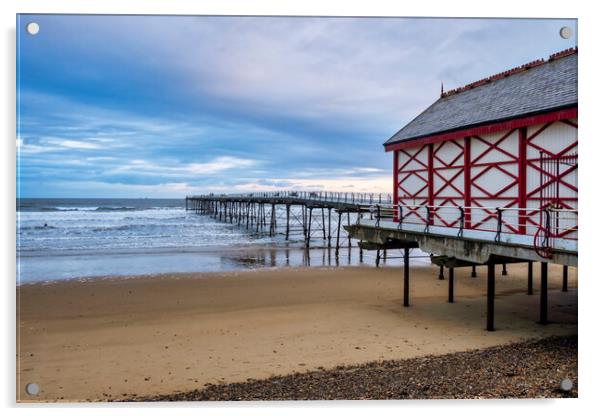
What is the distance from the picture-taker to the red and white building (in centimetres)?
884

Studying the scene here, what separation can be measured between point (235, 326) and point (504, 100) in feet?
29.5

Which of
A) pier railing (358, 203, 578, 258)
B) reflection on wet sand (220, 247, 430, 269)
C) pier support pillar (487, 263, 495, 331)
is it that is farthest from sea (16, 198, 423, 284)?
pier support pillar (487, 263, 495, 331)

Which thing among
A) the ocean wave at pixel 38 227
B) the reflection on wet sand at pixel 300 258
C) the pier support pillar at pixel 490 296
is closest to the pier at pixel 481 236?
the pier support pillar at pixel 490 296

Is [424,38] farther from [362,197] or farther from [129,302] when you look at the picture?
[362,197]

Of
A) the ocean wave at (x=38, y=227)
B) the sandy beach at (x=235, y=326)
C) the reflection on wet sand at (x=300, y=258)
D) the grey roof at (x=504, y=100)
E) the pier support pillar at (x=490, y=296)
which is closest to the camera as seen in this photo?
the sandy beach at (x=235, y=326)

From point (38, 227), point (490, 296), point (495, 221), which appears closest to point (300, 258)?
point (490, 296)

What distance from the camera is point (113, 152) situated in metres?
12.2

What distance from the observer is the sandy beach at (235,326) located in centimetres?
860

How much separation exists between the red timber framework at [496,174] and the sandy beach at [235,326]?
2.90 meters

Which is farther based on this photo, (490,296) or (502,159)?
(490,296)

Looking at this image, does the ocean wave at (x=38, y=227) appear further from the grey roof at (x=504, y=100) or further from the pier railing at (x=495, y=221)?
the grey roof at (x=504, y=100)

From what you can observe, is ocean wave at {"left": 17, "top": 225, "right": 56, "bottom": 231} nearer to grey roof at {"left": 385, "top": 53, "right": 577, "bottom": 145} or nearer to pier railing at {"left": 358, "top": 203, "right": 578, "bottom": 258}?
pier railing at {"left": 358, "top": 203, "right": 578, "bottom": 258}

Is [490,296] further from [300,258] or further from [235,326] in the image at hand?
[300,258]

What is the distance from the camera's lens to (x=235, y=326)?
11.9 m
